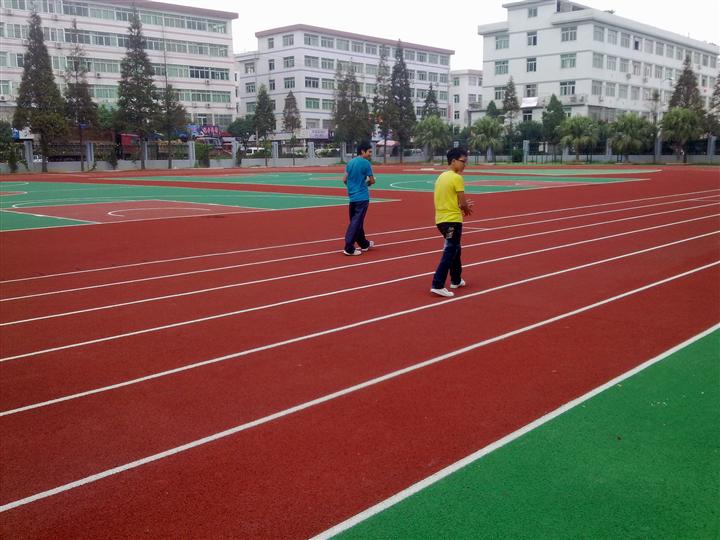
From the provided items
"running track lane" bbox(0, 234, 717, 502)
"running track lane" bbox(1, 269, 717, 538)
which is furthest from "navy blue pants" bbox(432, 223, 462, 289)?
"running track lane" bbox(1, 269, 717, 538)

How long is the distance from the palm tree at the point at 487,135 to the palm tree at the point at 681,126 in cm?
1404

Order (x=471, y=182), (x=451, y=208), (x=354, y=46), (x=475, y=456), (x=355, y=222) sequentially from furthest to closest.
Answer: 1. (x=354, y=46)
2. (x=471, y=182)
3. (x=355, y=222)
4. (x=451, y=208)
5. (x=475, y=456)

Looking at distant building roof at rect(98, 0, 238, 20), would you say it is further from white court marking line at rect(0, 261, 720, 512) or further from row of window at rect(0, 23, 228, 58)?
white court marking line at rect(0, 261, 720, 512)

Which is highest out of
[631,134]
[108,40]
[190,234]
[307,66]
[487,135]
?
[108,40]

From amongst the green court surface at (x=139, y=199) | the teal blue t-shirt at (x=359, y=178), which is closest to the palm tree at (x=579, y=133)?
the green court surface at (x=139, y=199)

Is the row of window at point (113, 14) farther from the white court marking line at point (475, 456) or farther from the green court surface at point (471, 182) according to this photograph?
the white court marking line at point (475, 456)

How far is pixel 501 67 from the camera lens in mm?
79000

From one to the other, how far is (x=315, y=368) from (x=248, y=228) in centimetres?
964

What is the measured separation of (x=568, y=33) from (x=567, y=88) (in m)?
5.45

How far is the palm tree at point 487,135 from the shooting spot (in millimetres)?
64688

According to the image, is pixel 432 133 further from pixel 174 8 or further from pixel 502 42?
pixel 174 8

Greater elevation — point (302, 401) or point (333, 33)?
point (333, 33)

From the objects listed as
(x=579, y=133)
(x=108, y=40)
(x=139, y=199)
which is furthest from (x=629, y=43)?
(x=139, y=199)

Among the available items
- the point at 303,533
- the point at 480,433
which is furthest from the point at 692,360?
the point at 303,533
